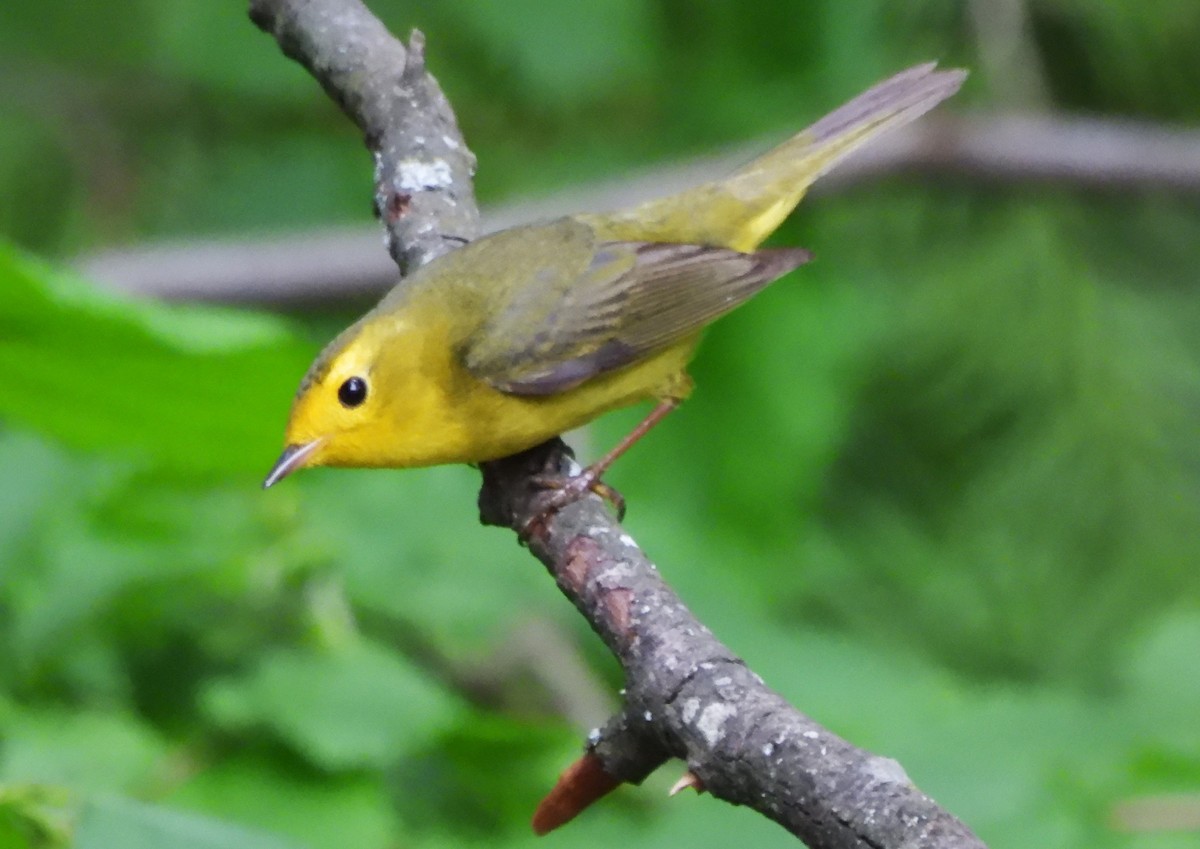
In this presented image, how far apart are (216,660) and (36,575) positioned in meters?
0.41

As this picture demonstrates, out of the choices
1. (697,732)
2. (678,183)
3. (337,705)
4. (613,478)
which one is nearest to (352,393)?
(337,705)

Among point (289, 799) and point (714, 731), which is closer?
point (714, 731)

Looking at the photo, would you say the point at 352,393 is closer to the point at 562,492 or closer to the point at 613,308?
the point at 562,492

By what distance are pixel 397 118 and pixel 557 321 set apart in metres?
0.54

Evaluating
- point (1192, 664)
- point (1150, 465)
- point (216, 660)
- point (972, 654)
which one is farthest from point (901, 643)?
point (216, 660)

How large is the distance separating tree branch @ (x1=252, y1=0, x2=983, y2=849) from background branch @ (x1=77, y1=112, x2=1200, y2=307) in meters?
2.74

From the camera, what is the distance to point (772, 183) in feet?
12.5

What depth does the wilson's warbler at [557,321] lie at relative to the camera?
3010 millimetres

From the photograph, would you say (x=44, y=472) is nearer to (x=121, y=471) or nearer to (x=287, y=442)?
(x=121, y=471)

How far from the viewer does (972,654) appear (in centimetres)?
627

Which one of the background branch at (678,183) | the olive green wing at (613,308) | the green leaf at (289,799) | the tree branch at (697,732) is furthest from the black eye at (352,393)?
the background branch at (678,183)

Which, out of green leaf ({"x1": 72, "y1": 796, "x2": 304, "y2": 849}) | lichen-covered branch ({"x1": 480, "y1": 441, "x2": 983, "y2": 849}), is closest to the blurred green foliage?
green leaf ({"x1": 72, "y1": 796, "x2": 304, "y2": 849})

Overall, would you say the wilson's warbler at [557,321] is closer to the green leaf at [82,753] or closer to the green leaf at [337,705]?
the green leaf at [337,705]

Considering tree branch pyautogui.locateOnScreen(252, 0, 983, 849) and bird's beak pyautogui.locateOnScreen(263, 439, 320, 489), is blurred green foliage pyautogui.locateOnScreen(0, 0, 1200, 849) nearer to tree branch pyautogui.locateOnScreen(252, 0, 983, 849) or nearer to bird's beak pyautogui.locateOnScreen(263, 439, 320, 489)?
bird's beak pyautogui.locateOnScreen(263, 439, 320, 489)
